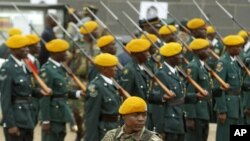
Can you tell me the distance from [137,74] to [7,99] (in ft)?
4.97

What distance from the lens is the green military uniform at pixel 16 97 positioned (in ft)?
51.0

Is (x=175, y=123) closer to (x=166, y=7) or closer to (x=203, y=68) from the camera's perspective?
(x=203, y=68)

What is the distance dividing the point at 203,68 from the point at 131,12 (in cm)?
771

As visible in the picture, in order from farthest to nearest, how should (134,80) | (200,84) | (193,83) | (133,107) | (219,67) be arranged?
(219,67), (200,84), (193,83), (134,80), (133,107)

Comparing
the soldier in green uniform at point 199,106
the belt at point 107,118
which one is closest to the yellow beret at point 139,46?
the belt at point 107,118

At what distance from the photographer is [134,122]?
1145cm

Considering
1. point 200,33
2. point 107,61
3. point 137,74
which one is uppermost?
point 200,33

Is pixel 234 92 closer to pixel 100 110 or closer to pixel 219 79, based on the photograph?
pixel 219 79

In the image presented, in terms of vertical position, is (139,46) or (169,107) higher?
(139,46)

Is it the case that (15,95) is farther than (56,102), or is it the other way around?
(56,102)

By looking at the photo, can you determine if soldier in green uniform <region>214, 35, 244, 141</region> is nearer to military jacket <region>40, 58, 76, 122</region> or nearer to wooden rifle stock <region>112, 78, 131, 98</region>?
military jacket <region>40, 58, 76, 122</region>

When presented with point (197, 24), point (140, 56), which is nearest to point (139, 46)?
point (140, 56)

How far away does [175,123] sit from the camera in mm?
16141

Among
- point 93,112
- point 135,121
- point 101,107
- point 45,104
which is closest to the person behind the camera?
point 135,121
